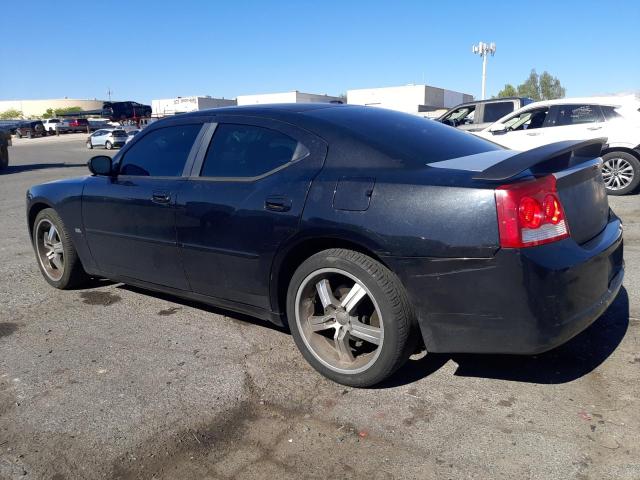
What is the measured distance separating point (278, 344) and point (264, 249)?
2.60 ft

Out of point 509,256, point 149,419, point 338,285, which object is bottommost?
point 149,419

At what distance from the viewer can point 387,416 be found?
2893mm

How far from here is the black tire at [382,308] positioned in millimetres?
2951

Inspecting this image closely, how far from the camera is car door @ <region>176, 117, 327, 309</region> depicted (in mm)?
3332

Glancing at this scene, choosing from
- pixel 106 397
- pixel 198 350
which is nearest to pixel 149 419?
pixel 106 397

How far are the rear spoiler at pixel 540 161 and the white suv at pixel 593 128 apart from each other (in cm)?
636

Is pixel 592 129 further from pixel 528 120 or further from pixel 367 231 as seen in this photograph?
pixel 367 231

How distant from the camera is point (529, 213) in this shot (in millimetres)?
2658

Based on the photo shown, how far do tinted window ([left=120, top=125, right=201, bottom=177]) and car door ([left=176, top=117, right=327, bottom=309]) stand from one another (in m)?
0.21

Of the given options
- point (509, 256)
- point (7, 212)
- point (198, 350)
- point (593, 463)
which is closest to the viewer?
point (593, 463)

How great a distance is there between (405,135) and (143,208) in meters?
1.93

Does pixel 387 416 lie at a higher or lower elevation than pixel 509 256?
lower

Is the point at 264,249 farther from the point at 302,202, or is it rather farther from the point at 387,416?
the point at 387,416

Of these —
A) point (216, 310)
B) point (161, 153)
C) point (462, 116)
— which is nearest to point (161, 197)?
point (161, 153)
